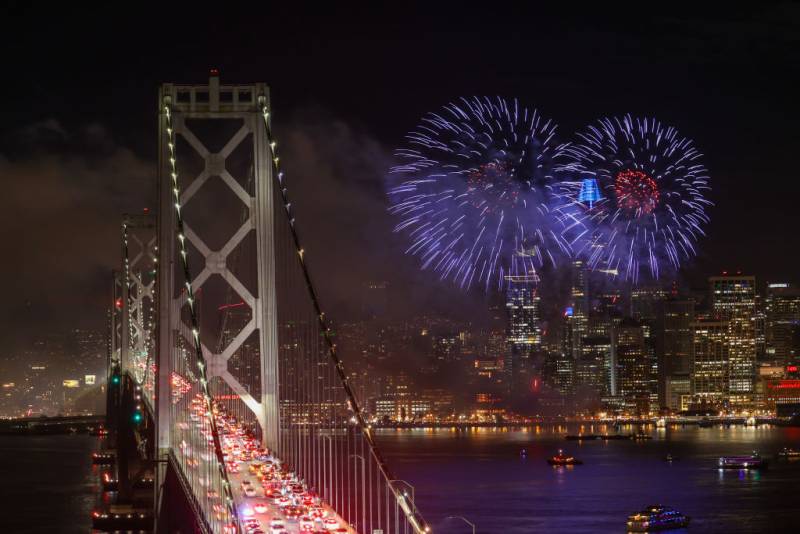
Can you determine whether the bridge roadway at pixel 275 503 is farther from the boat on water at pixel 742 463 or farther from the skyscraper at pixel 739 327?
the skyscraper at pixel 739 327

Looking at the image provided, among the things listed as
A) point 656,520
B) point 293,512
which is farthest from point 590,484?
point 293,512

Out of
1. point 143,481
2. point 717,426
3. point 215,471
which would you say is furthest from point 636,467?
point 717,426

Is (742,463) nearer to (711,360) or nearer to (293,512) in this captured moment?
(293,512)

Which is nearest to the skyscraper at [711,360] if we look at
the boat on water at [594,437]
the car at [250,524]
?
the boat on water at [594,437]

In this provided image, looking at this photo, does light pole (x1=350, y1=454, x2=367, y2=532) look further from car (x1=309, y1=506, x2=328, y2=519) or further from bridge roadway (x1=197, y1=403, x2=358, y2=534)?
bridge roadway (x1=197, y1=403, x2=358, y2=534)

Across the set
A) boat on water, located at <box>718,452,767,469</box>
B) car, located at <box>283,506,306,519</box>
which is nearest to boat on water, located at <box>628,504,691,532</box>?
car, located at <box>283,506,306,519</box>

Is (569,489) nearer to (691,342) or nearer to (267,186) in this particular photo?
(267,186)
